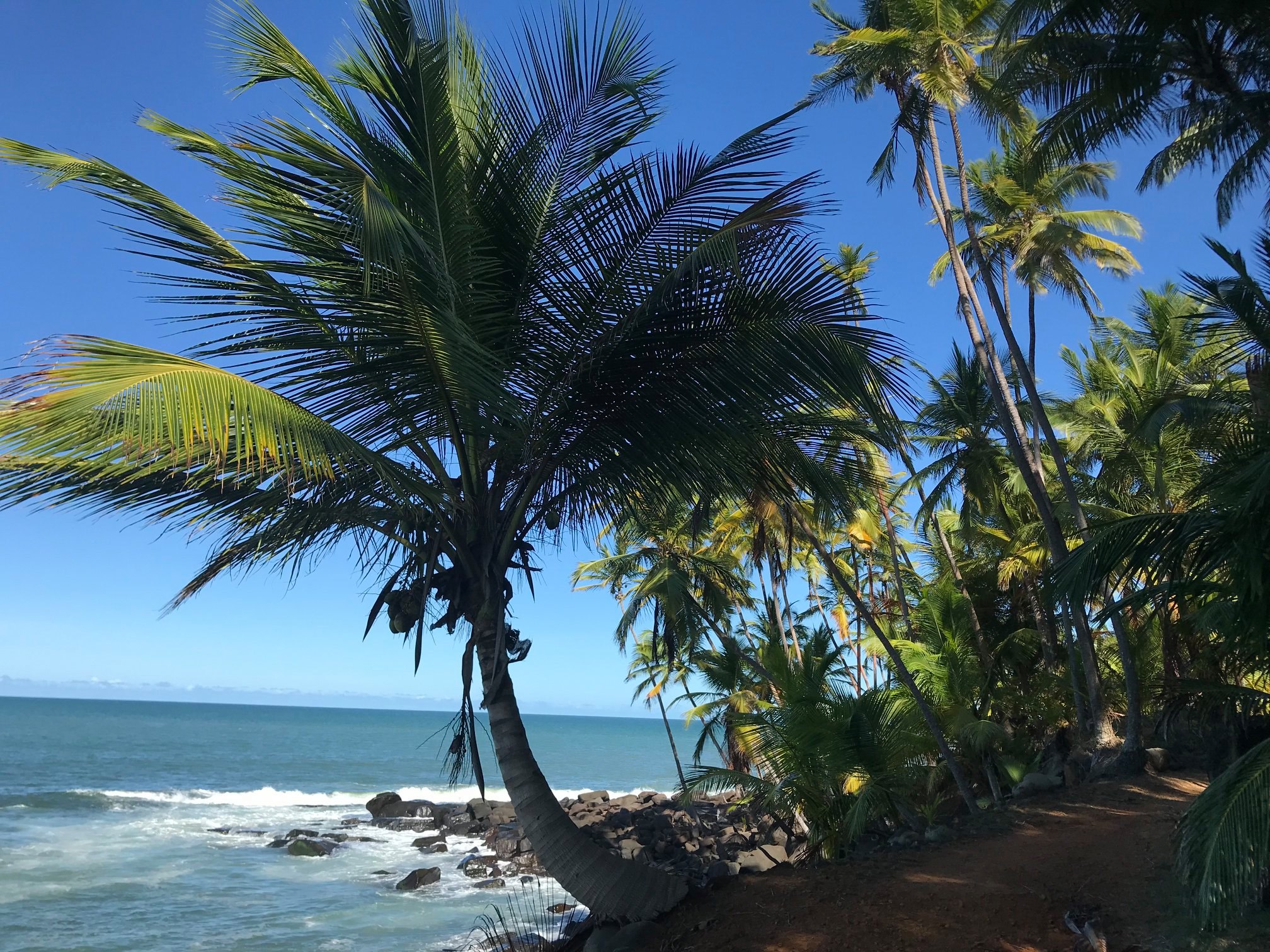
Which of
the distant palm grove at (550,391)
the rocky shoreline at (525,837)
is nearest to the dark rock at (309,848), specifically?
the rocky shoreline at (525,837)

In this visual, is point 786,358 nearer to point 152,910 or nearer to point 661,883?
point 661,883

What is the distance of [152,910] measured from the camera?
1245 cm

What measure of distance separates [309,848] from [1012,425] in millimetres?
16518

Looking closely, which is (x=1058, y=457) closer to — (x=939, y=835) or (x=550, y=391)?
(x=939, y=835)

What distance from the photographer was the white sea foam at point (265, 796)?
2794 cm

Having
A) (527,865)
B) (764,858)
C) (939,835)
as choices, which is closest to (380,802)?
(527,865)

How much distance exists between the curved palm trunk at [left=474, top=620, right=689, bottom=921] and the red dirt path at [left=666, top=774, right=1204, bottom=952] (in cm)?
66

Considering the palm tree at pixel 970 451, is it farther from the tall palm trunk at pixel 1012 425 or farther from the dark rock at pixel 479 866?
the dark rock at pixel 479 866

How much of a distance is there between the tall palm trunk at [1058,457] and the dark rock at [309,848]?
620 inches

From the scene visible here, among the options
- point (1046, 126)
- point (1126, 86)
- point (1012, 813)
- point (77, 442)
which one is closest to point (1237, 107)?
point (1126, 86)

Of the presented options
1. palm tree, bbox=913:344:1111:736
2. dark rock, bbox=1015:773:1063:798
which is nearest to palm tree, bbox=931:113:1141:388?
palm tree, bbox=913:344:1111:736

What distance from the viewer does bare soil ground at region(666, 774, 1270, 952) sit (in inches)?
208

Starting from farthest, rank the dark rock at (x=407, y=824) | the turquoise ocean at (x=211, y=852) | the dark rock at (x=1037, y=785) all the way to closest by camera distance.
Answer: the dark rock at (x=407, y=824)
the turquoise ocean at (x=211, y=852)
the dark rock at (x=1037, y=785)

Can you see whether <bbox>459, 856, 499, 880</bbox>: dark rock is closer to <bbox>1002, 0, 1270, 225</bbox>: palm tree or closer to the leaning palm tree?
the leaning palm tree
